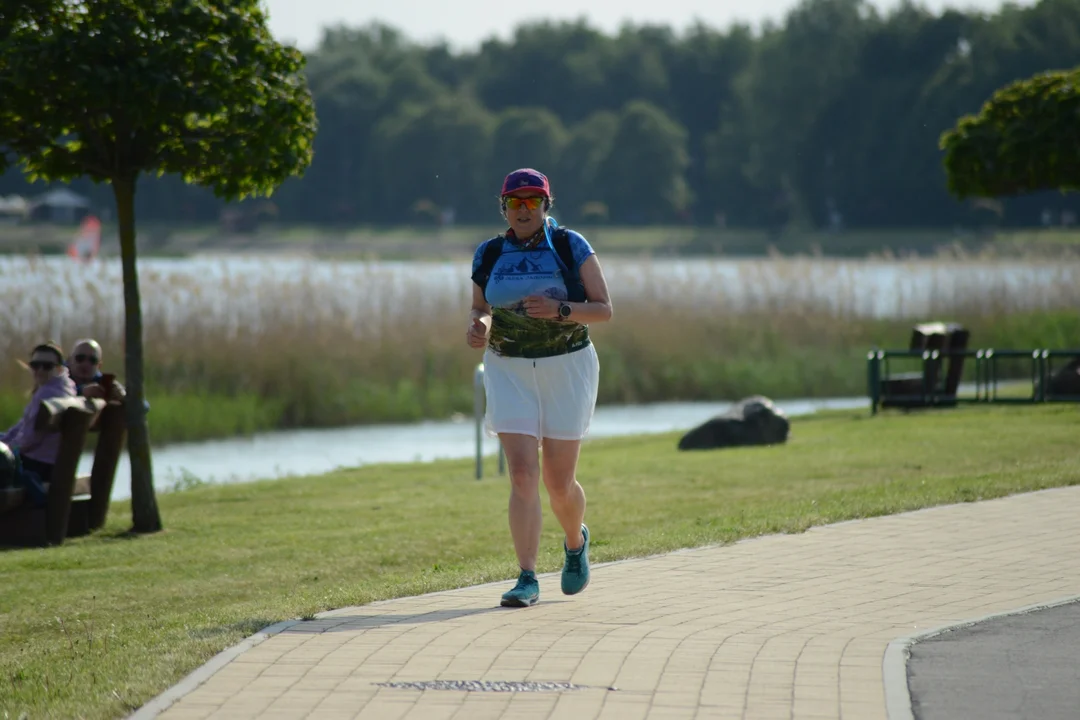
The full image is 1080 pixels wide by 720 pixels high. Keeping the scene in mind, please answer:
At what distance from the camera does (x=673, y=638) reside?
6.15 metres

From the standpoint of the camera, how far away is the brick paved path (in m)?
5.20

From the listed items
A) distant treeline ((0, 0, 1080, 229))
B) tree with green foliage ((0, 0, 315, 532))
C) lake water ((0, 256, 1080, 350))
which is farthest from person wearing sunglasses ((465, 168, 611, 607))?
distant treeline ((0, 0, 1080, 229))

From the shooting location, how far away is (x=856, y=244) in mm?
81250

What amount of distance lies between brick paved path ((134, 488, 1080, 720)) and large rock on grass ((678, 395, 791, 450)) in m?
7.06

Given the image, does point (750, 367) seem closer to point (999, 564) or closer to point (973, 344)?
point (973, 344)

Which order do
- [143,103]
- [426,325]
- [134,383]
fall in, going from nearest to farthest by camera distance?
[143,103]
[134,383]
[426,325]

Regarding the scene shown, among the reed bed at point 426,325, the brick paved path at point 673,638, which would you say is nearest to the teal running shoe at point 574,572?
the brick paved path at point 673,638

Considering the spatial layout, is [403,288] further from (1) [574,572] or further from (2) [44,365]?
(1) [574,572]

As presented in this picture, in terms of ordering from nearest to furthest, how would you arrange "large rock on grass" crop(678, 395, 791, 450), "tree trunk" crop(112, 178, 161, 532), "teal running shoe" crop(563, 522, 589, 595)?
"teal running shoe" crop(563, 522, 589, 595) < "tree trunk" crop(112, 178, 161, 532) < "large rock on grass" crop(678, 395, 791, 450)

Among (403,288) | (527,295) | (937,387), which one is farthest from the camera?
(403,288)

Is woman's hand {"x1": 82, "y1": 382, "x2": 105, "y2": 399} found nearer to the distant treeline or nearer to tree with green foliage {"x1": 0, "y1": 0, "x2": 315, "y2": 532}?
tree with green foliage {"x1": 0, "y1": 0, "x2": 315, "y2": 532}

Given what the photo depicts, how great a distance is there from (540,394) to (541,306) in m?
0.43

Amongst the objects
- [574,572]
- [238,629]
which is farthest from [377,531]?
[238,629]

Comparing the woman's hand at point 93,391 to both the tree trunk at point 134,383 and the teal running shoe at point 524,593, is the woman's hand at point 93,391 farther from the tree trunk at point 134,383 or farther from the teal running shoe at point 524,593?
the teal running shoe at point 524,593
